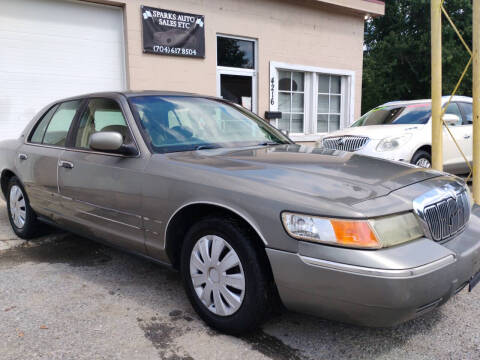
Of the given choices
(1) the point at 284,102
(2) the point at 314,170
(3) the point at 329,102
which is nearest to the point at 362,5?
(3) the point at 329,102

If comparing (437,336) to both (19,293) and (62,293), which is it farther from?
(19,293)

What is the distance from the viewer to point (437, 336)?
260 centimetres

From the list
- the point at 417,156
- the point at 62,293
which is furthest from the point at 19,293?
the point at 417,156

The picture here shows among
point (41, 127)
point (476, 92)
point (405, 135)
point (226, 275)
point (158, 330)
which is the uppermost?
point (476, 92)

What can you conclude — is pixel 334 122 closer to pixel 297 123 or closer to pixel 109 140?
pixel 297 123

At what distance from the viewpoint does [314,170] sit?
2588 mm

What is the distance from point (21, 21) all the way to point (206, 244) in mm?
6338

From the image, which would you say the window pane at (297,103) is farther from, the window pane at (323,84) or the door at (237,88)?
the door at (237,88)

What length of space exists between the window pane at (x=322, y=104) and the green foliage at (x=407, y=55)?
11892 millimetres

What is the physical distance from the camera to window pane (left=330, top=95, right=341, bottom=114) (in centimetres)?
1130

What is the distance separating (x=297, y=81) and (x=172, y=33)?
3537 mm

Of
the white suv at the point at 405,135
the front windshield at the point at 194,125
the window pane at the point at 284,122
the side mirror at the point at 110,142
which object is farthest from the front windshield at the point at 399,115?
the side mirror at the point at 110,142

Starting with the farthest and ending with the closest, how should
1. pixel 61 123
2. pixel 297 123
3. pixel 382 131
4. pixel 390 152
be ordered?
pixel 297 123 → pixel 382 131 → pixel 390 152 → pixel 61 123

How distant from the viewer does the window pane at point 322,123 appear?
36.4ft
